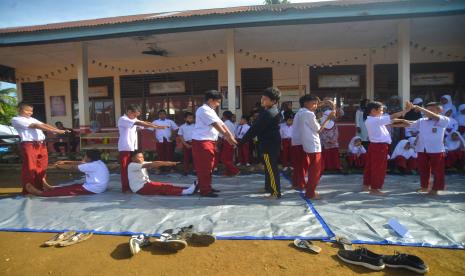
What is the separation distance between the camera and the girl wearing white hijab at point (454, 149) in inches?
236

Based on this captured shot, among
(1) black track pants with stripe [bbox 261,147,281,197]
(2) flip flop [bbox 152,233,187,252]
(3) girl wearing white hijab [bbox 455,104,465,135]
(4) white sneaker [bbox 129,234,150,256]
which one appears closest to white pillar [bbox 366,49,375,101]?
(3) girl wearing white hijab [bbox 455,104,465,135]

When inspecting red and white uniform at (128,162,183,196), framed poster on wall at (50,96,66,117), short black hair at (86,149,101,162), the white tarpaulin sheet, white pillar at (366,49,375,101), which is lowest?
the white tarpaulin sheet

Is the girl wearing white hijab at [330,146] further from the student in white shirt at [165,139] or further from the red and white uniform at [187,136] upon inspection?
the student in white shirt at [165,139]

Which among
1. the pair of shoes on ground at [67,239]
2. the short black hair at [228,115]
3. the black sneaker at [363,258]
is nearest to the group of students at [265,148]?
the pair of shoes on ground at [67,239]

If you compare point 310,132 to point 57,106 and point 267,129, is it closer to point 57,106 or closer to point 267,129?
point 267,129

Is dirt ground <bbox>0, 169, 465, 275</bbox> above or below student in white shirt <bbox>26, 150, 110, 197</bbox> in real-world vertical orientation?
below

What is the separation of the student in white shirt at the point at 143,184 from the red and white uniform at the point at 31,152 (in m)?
1.58

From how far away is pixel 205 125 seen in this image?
4.48m

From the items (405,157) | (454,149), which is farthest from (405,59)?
(405,157)

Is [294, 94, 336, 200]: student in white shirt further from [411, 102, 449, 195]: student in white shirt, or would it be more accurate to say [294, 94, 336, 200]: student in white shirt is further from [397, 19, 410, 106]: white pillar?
[397, 19, 410, 106]: white pillar

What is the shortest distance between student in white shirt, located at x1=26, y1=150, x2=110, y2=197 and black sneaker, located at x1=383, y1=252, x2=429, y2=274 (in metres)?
4.23

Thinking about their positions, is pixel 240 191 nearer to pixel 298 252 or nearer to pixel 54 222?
pixel 298 252

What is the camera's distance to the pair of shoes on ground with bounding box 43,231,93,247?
2.94 metres

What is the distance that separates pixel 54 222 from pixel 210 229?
1919 mm
